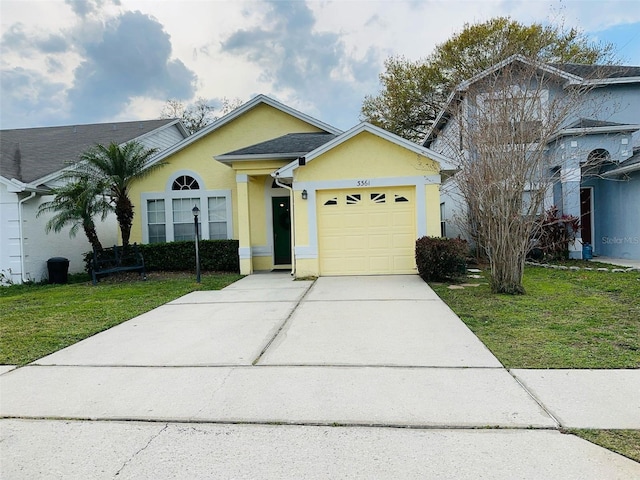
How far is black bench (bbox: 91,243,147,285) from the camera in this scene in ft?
41.6

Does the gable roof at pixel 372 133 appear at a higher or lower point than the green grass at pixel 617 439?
higher

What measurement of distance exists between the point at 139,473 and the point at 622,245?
622 inches

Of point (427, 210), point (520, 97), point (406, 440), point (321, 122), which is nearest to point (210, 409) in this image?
point (406, 440)

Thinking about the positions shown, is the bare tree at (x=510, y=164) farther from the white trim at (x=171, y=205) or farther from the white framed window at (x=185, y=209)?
the white framed window at (x=185, y=209)

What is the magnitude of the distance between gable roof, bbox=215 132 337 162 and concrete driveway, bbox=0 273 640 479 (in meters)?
7.15

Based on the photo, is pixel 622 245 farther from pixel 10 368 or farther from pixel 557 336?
pixel 10 368

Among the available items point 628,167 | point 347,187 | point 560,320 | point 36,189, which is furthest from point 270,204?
point 628,167

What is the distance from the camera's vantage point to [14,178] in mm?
12758

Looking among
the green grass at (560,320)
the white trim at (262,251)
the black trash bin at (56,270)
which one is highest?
the white trim at (262,251)

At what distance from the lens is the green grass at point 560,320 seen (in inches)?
186

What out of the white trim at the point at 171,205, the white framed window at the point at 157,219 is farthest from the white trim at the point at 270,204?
the white framed window at the point at 157,219

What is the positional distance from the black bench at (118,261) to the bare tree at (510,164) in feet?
32.6

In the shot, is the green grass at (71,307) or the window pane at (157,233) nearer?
the green grass at (71,307)

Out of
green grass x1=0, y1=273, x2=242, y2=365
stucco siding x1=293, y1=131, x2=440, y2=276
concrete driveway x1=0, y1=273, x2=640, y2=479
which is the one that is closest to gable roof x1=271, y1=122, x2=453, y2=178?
stucco siding x1=293, y1=131, x2=440, y2=276
